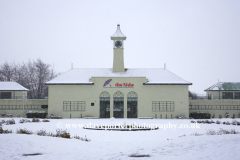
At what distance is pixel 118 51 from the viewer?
38031 mm

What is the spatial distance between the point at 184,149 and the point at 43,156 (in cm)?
638

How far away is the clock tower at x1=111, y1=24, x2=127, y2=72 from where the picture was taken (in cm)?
3762

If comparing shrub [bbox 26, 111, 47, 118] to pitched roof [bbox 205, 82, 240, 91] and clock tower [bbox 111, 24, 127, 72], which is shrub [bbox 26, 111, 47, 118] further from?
pitched roof [bbox 205, 82, 240, 91]

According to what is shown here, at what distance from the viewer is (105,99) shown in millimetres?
35156

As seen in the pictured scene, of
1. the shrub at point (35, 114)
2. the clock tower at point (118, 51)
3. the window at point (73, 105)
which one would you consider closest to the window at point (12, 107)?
the shrub at point (35, 114)

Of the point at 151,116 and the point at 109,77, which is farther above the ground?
the point at 109,77

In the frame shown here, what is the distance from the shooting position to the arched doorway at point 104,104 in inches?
1377

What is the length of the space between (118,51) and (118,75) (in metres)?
4.17

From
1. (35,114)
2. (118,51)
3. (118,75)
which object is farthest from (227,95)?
(35,114)

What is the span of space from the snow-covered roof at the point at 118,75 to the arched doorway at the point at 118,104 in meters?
3.12

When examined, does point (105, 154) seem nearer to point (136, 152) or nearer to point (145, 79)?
point (136, 152)

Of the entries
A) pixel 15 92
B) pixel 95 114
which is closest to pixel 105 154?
pixel 95 114

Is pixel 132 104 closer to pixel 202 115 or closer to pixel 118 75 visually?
pixel 118 75

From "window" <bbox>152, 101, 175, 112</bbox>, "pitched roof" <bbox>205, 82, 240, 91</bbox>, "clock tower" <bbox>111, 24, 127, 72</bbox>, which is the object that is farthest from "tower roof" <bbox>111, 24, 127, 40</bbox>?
"pitched roof" <bbox>205, 82, 240, 91</bbox>
